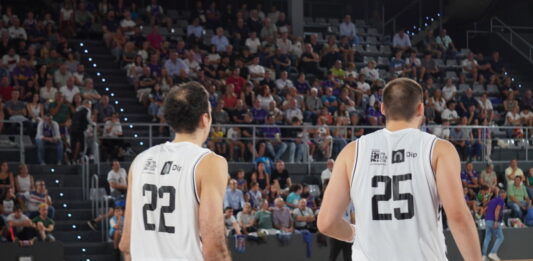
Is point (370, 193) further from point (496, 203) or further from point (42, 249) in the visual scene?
point (496, 203)

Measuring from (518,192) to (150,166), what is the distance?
17742mm

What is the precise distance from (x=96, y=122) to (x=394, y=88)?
14.3 m

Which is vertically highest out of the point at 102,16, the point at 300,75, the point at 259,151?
the point at 102,16

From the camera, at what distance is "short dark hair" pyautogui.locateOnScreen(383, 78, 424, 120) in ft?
15.6

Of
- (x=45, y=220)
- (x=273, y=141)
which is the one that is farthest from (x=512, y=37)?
(x=45, y=220)

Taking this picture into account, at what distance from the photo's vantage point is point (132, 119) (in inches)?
780

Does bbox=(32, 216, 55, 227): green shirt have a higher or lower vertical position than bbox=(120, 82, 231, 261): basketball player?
lower

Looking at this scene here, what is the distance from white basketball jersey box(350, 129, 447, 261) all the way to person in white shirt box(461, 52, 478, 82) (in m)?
22.4

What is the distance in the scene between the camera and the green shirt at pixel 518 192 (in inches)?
827

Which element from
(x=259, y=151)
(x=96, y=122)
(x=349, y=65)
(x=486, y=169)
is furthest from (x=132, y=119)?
(x=486, y=169)

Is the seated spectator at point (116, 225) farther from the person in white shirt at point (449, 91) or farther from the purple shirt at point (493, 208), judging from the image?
the person in white shirt at point (449, 91)

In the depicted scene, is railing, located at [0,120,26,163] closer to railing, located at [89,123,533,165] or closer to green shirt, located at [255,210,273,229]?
railing, located at [89,123,533,165]

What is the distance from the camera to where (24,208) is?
16.0 m

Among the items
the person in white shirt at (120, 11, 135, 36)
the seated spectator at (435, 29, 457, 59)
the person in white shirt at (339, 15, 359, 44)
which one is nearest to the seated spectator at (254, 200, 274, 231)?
the person in white shirt at (120, 11, 135, 36)
